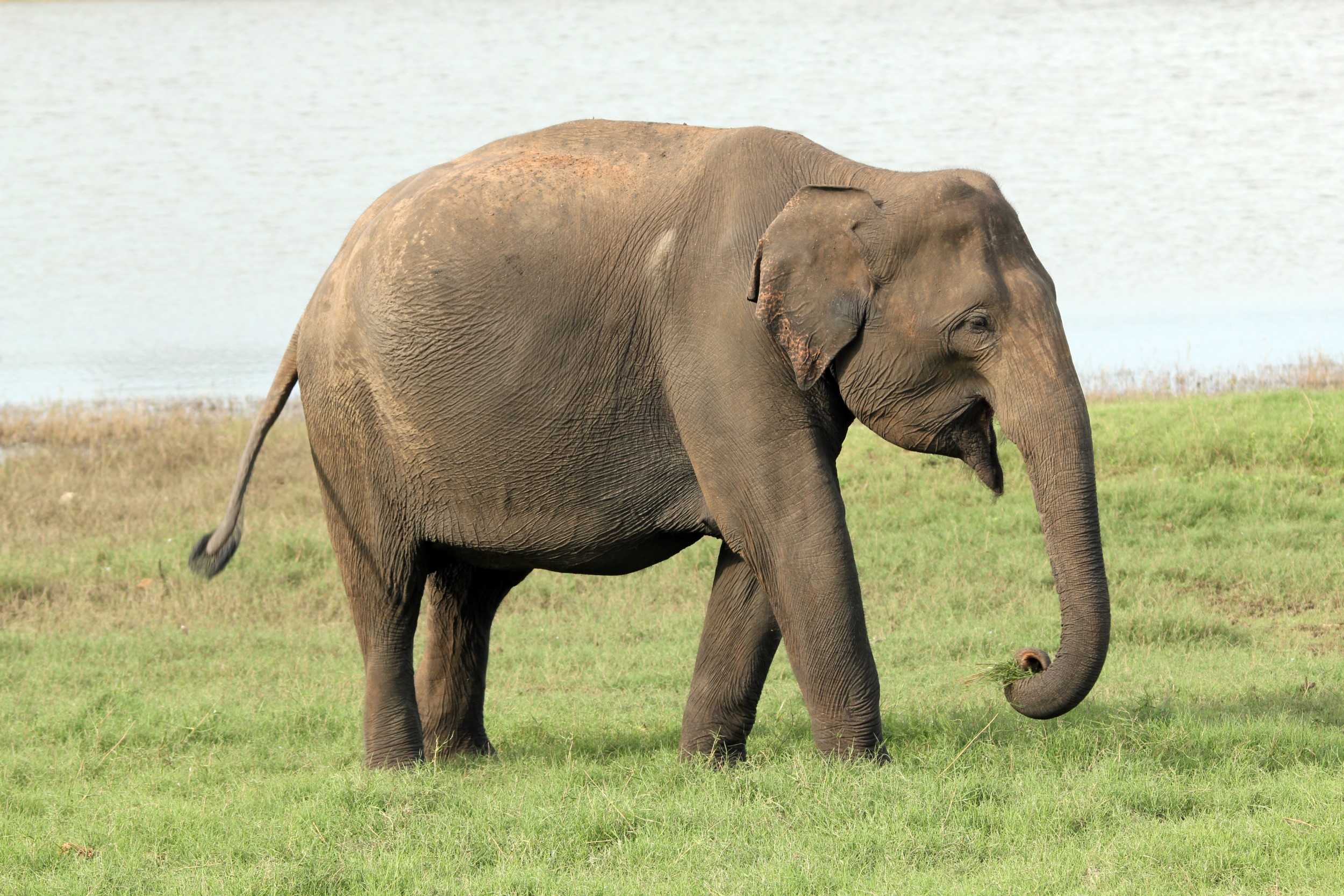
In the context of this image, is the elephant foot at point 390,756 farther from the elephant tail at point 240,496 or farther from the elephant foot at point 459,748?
the elephant tail at point 240,496

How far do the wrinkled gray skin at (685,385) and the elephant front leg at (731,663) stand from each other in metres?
0.01

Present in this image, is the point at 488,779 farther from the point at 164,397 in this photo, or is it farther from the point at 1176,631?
the point at 164,397

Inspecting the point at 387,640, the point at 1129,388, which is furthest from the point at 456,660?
the point at 1129,388

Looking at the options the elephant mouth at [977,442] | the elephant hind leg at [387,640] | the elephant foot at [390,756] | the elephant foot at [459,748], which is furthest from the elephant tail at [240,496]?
the elephant mouth at [977,442]

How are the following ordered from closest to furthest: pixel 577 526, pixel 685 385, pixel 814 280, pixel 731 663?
pixel 814 280 < pixel 685 385 < pixel 577 526 < pixel 731 663

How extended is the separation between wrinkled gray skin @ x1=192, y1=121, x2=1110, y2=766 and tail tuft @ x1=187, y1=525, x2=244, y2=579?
12 millimetres

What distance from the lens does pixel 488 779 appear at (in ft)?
20.7

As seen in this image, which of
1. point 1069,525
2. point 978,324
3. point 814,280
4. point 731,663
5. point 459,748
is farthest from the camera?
point 459,748

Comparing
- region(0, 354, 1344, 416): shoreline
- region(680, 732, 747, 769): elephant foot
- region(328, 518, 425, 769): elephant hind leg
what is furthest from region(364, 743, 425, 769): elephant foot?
region(0, 354, 1344, 416): shoreline

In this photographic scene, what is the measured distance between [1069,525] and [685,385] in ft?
4.95

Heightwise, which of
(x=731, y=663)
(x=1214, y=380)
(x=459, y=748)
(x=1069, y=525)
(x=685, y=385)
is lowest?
(x=1214, y=380)

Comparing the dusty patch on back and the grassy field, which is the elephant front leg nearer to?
the grassy field

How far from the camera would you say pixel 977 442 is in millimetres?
5637

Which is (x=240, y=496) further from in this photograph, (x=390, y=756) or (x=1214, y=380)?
(x=1214, y=380)
